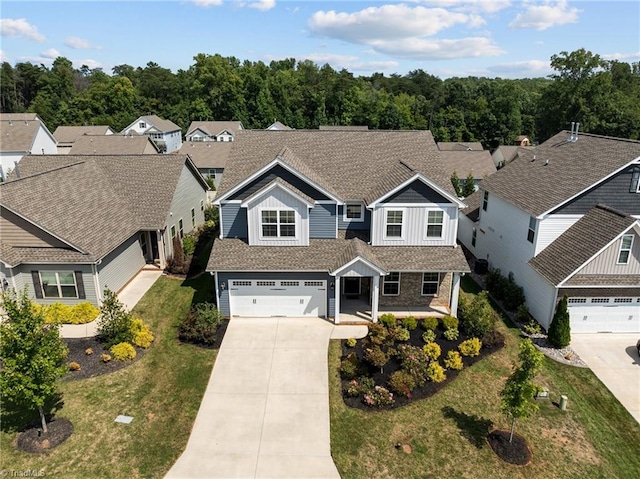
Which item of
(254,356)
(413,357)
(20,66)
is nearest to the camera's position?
(413,357)

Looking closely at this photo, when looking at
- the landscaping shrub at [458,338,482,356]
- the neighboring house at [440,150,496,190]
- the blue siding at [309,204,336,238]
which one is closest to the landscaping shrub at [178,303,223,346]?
the blue siding at [309,204,336,238]

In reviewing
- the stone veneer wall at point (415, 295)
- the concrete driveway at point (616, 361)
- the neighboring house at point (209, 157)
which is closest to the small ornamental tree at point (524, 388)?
the concrete driveway at point (616, 361)

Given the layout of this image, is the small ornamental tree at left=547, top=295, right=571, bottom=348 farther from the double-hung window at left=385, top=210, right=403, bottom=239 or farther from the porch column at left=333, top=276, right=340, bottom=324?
the porch column at left=333, top=276, right=340, bottom=324

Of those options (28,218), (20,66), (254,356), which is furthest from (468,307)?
(20,66)

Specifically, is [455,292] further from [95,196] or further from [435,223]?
[95,196]

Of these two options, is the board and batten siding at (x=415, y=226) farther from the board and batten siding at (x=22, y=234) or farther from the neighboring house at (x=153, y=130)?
the neighboring house at (x=153, y=130)

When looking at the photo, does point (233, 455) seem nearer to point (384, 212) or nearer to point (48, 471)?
point (48, 471)
